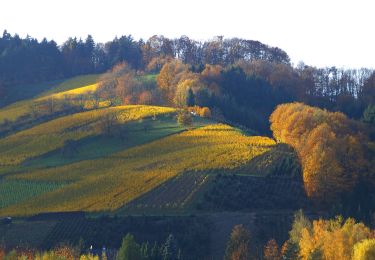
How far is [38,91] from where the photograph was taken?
12562cm

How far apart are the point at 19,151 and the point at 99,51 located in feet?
219

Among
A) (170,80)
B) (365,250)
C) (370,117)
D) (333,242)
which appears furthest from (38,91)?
(365,250)

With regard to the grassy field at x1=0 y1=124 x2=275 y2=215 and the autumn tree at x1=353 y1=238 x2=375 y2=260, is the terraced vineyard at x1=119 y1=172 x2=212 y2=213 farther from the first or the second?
the autumn tree at x1=353 y1=238 x2=375 y2=260

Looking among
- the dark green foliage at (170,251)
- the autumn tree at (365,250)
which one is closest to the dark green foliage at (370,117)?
the dark green foliage at (170,251)

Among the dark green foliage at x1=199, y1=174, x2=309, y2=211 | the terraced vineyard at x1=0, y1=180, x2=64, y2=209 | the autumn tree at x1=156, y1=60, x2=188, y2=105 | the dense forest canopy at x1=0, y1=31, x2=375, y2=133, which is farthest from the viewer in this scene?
the autumn tree at x1=156, y1=60, x2=188, y2=105

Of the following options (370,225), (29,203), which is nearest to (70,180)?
(29,203)

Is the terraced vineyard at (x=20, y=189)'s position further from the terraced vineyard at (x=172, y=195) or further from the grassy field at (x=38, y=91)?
the grassy field at (x=38, y=91)

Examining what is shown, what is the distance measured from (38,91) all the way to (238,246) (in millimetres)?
79489

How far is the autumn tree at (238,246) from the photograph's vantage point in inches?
2035

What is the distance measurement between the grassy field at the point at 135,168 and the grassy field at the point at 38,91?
2642 cm

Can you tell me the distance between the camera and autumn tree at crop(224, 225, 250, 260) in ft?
170

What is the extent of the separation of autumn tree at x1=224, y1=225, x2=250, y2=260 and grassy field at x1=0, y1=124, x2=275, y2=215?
14.1m

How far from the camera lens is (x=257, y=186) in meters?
66.8

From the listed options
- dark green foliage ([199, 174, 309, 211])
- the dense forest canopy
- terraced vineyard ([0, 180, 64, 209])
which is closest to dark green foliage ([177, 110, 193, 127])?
the dense forest canopy
